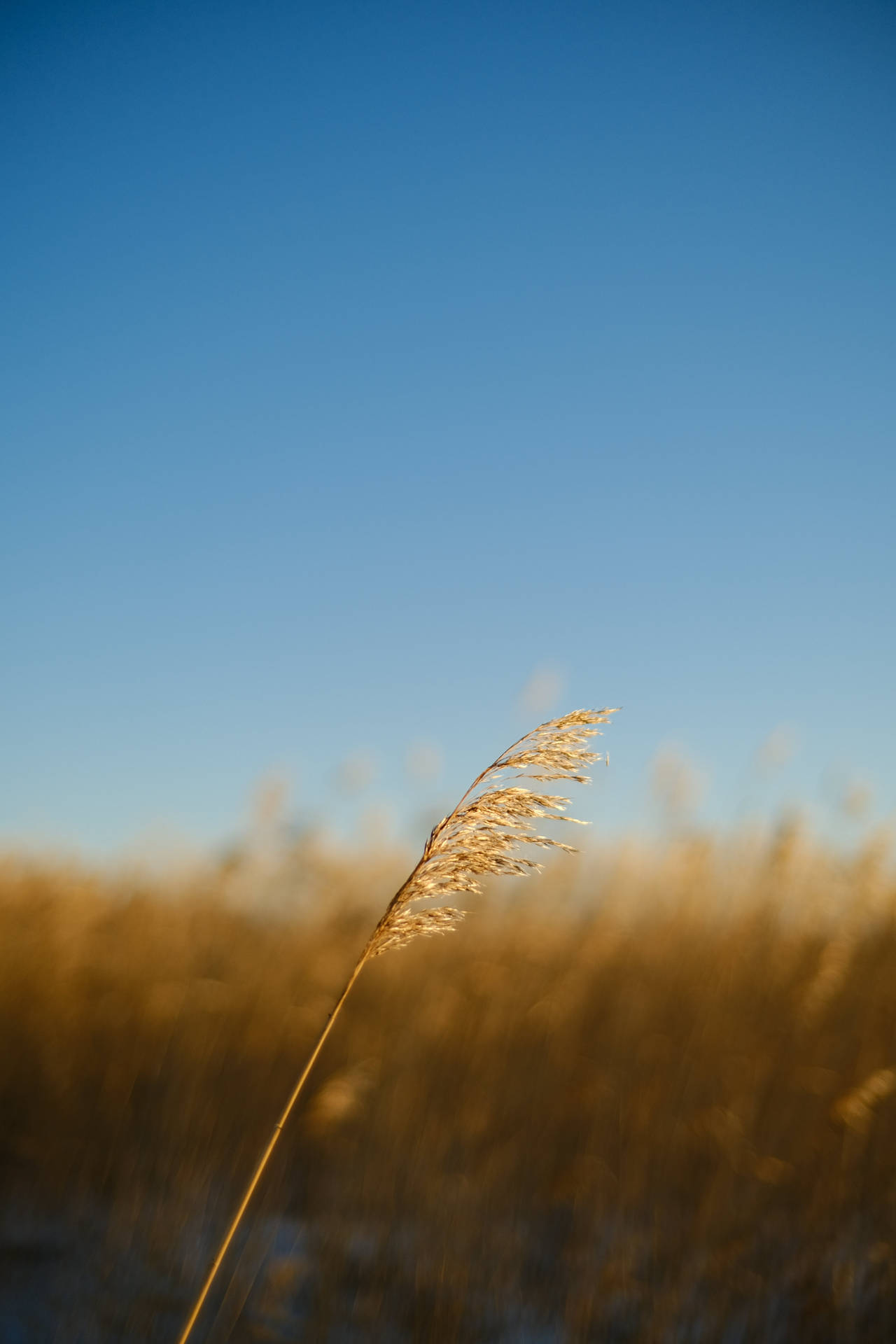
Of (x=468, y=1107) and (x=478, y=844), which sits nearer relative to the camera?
(x=478, y=844)

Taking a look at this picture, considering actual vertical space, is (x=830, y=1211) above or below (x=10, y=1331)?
above

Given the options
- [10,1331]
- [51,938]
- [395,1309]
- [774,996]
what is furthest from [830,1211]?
[51,938]

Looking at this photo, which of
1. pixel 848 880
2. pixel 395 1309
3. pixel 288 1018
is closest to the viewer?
pixel 395 1309

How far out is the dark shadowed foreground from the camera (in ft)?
8.69

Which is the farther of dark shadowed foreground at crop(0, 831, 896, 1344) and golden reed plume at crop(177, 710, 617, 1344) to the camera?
dark shadowed foreground at crop(0, 831, 896, 1344)

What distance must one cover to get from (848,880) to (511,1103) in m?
2.55

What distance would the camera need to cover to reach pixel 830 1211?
3.12 metres

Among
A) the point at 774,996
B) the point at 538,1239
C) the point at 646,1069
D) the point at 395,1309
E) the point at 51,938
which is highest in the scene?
the point at 774,996

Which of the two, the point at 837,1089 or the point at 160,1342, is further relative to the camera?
the point at 837,1089

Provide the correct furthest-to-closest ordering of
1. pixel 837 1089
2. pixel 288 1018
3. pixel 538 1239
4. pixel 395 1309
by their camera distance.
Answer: pixel 288 1018 → pixel 837 1089 → pixel 538 1239 → pixel 395 1309

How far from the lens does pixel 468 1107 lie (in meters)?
3.81

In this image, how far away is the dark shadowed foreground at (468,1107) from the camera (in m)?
2.65

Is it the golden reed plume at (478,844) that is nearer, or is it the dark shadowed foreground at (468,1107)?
the golden reed plume at (478,844)

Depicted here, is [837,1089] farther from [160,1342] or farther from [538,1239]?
[160,1342]
